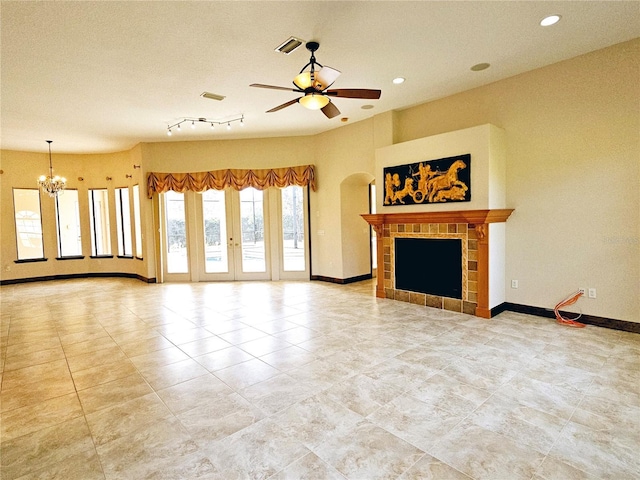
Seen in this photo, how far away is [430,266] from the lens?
556cm

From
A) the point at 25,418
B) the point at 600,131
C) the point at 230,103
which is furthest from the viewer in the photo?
the point at 230,103

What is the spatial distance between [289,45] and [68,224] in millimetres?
8966

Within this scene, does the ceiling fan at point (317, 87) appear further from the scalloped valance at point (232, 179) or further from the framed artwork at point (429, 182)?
the scalloped valance at point (232, 179)

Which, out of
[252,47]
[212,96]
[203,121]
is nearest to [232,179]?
[203,121]

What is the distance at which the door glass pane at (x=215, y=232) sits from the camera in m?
8.37

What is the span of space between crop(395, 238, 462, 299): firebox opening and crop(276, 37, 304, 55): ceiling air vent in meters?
3.42

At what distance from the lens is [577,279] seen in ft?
14.7

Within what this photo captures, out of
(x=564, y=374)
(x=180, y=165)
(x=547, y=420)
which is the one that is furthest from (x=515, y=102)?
(x=180, y=165)

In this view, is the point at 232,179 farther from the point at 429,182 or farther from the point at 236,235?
the point at 429,182

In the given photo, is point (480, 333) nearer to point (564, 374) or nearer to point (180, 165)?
point (564, 374)

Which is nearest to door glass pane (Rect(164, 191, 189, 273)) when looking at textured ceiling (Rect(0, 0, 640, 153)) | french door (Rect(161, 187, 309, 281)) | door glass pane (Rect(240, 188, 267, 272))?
french door (Rect(161, 187, 309, 281))

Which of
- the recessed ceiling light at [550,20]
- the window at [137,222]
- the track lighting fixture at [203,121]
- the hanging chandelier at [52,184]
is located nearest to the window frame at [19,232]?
the hanging chandelier at [52,184]

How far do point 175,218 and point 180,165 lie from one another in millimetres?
1288

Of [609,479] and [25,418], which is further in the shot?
[25,418]
